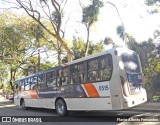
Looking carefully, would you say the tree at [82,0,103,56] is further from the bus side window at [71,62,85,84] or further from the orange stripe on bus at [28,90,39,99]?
the bus side window at [71,62,85,84]

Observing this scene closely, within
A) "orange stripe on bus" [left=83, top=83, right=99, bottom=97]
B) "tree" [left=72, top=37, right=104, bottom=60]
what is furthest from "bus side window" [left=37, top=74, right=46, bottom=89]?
"tree" [left=72, top=37, right=104, bottom=60]

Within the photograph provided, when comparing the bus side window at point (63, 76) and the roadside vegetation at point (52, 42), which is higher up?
the roadside vegetation at point (52, 42)

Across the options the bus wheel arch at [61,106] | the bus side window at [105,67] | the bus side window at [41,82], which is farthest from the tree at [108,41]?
the bus side window at [105,67]

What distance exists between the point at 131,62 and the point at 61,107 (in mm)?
4838

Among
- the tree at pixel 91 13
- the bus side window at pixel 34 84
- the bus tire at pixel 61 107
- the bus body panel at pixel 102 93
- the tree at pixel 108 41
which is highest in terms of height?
the tree at pixel 91 13

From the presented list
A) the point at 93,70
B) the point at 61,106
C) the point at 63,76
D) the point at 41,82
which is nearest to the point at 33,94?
the point at 41,82

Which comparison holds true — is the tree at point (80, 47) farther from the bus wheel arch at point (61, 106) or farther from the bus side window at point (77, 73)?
the bus side window at point (77, 73)

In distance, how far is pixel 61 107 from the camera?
14.5 meters

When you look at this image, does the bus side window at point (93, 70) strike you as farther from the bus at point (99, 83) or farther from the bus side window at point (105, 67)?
the bus side window at point (105, 67)

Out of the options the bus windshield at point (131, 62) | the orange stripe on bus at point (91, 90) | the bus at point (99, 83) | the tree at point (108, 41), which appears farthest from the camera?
the tree at point (108, 41)

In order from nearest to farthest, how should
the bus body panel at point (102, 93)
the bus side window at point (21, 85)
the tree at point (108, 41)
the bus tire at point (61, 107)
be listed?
1. the bus body panel at point (102, 93)
2. the bus tire at point (61, 107)
3. the bus side window at point (21, 85)
4. the tree at point (108, 41)

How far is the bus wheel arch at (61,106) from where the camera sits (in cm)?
1415

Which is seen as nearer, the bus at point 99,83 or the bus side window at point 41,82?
the bus at point 99,83

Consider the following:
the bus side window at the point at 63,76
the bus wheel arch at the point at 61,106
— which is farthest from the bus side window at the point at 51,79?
the bus wheel arch at the point at 61,106
